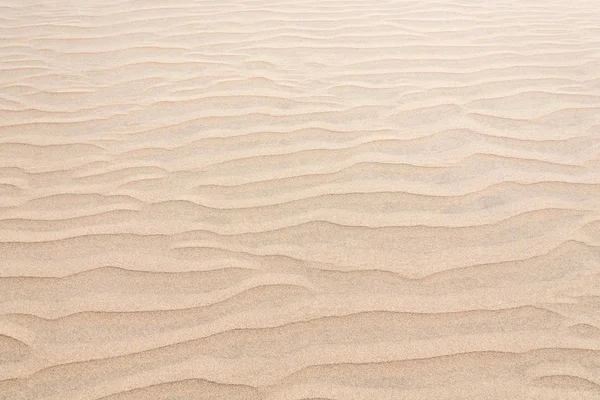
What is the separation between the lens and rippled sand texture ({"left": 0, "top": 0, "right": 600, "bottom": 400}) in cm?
197

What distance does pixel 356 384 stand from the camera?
191 cm

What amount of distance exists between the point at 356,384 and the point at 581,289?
37.3 inches

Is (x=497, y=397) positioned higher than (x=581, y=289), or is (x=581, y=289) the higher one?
(x=581, y=289)

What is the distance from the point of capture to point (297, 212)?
8.39 feet

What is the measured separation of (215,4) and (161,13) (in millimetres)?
Result: 425

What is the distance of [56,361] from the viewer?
1951 millimetres

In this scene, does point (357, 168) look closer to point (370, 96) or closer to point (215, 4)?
point (370, 96)

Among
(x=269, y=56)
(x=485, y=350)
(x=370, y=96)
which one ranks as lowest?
(x=485, y=350)

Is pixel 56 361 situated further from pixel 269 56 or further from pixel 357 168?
pixel 269 56

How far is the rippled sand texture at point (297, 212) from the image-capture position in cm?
197

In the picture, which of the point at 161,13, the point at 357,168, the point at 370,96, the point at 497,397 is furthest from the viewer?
the point at 161,13

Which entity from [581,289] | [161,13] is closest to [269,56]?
[161,13]

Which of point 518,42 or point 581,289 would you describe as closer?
point 581,289

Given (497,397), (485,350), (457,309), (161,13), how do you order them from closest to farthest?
(497,397)
(485,350)
(457,309)
(161,13)
